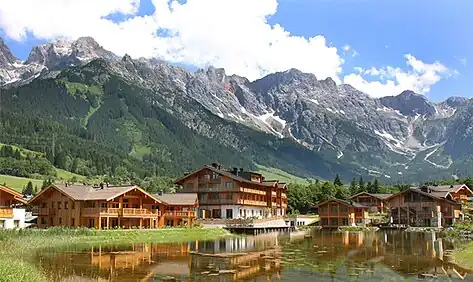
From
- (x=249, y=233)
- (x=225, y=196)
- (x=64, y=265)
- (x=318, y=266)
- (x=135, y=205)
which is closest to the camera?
(x=64, y=265)

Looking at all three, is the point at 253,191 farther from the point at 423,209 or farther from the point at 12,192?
the point at 12,192

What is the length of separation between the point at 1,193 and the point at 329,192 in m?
96.2

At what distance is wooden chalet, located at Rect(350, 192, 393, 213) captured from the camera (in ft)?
458

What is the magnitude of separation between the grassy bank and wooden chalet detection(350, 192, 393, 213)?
70.9 meters

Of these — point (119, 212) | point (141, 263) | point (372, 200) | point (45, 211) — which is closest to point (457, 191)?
point (372, 200)

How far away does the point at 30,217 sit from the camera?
83312mm

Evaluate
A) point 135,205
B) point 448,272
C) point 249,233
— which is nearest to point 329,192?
point 249,233

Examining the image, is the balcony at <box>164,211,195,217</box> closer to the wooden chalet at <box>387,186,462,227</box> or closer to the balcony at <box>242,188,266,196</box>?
the balcony at <box>242,188,266,196</box>

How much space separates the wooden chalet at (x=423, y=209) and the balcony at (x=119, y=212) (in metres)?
58.0

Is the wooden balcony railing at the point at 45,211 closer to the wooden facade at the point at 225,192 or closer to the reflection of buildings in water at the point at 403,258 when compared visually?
the wooden facade at the point at 225,192

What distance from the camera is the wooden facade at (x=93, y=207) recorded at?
7569cm

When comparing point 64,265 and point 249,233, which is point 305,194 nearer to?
point 249,233

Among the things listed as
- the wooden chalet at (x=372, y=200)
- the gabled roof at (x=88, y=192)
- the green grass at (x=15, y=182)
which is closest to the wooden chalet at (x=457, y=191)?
the wooden chalet at (x=372, y=200)

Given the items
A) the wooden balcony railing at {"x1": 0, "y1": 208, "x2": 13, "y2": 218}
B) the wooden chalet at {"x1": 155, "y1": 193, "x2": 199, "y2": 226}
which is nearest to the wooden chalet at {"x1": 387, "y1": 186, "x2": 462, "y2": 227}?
the wooden chalet at {"x1": 155, "y1": 193, "x2": 199, "y2": 226}
